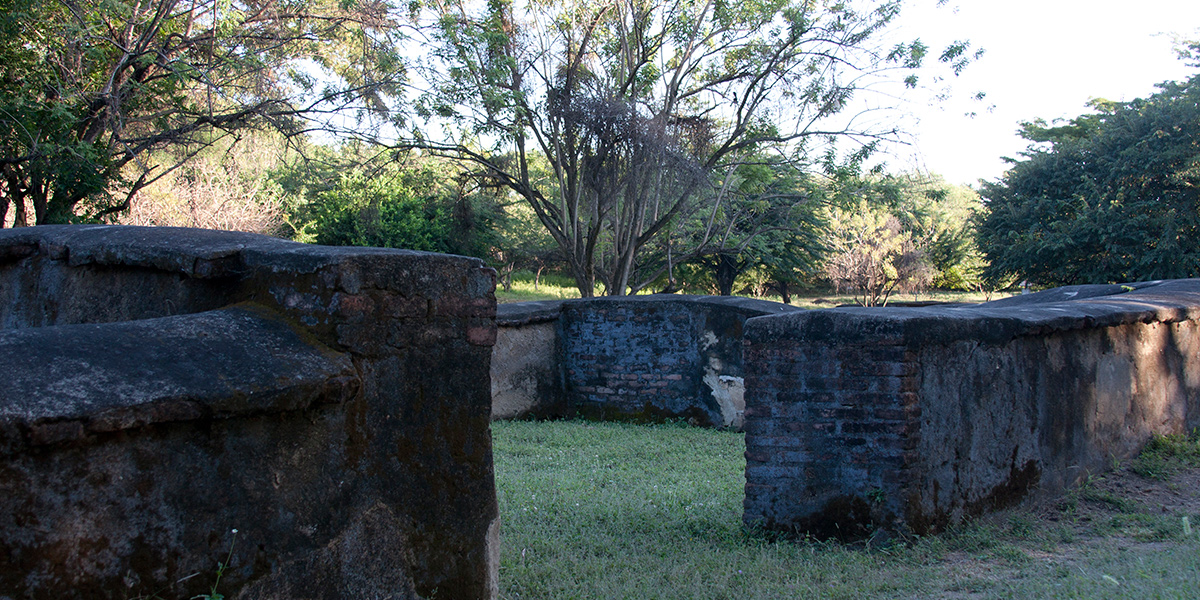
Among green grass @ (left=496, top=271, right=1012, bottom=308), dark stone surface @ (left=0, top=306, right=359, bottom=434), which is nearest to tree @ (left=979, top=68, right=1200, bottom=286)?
green grass @ (left=496, top=271, right=1012, bottom=308)

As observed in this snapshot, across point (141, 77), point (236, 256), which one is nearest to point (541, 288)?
point (141, 77)

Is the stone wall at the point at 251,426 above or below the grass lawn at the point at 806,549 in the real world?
above

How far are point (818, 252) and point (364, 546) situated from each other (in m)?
28.0

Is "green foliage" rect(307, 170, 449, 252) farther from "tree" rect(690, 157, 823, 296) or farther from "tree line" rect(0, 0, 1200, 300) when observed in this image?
"tree" rect(690, 157, 823, 296)

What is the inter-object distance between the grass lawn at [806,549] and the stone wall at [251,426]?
0.96 m

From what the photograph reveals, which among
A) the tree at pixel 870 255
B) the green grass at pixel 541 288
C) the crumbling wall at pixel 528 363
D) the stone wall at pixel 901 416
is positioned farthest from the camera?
the tree at pixel 870 255

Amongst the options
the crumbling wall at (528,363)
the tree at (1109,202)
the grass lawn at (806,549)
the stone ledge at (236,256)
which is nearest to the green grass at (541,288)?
the tree at (1109,202)

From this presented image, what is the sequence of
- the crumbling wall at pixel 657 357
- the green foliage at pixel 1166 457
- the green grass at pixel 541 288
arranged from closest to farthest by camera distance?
the green foliage at pixel 1166 457 < the crumbling wall at pixel 657 357 < the green grass at pixel 541 288

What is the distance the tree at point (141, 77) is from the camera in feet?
30.1

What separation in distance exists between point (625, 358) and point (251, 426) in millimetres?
7186

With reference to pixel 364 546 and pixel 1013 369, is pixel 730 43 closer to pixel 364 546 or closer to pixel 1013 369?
pixel 1013 369

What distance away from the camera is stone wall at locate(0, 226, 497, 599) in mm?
2061

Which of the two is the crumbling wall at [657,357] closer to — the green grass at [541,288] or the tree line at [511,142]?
the tree line at [511,142]

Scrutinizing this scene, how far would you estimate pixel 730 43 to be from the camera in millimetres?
15250
